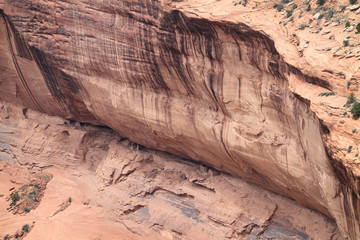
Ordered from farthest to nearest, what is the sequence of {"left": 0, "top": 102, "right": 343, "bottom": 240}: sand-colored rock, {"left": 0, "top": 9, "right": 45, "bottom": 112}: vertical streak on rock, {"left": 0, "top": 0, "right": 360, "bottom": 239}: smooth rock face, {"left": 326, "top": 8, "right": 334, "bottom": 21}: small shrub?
{"left": 0, "top": 9, "right": 45, "bottom": 112}: vertical streak on rock < {"left": 0, "top": 102, "right": 343, "bottom": 240}: sand-colored rock < {"left": 0, "top": 0, "right": 360, "bottom": 239}: smooth rock face < {"left": 326, "top": 8, "right": 334, "bottom": 21}: small shrub

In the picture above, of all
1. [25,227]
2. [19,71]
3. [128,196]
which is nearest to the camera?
[25,227]

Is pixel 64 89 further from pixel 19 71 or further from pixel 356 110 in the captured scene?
pixel 356 110

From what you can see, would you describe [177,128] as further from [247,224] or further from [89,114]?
[89,114]

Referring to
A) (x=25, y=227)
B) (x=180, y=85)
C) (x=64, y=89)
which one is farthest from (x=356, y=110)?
(x=25, y=227)

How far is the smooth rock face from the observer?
14008 millimetres

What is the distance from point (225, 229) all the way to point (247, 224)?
843 mm

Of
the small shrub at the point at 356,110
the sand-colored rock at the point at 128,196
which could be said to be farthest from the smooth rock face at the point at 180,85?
the small shrub at the point at 356,110

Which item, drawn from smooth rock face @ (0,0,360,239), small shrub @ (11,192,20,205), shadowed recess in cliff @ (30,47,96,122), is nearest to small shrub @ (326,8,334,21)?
smooth rock face @ (0,0,360,239)

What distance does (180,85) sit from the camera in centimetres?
1730

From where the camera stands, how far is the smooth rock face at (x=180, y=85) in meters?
14.0

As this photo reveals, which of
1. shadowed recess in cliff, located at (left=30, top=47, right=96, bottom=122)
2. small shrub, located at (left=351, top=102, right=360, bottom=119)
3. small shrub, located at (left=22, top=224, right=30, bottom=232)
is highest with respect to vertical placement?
small shrub, located at (left=351, top=102, right=360, bottom=119)

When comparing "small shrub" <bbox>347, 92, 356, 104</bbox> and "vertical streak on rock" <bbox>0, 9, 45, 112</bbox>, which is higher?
"small shrub" <bbox>347, 92, 356, 104</bbox>

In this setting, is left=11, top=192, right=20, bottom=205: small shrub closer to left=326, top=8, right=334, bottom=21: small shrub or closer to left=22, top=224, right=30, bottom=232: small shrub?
left=22, top=224, right=30, bottom=232: small shrub

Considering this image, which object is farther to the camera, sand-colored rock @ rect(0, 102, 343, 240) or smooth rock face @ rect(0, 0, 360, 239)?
sand-colored rock @ rect(0, 102, 343, 240)
